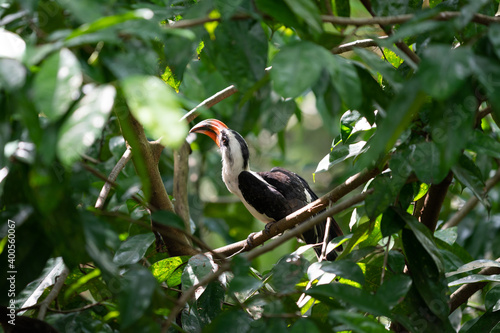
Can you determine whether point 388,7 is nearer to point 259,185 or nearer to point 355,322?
point 355,322

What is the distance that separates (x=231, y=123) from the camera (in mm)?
3402

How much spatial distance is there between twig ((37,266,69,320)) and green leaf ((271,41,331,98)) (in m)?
1.01

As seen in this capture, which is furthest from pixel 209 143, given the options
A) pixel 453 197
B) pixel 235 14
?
pixel 235 14

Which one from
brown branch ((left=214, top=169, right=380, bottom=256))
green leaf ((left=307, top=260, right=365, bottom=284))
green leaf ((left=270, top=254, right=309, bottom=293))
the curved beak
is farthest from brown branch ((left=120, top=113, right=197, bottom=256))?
the curved beak

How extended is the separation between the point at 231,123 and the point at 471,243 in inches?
66.3

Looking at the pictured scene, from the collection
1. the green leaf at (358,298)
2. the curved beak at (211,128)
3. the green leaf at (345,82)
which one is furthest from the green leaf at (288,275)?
the curved beak at (211,128)

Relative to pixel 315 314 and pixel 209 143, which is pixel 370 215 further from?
pixel 209 143

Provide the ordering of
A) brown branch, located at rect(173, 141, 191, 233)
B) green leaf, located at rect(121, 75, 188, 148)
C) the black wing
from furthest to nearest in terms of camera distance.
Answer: the black wing < brown branch, located at rect(173, 141, 191, 233) < green leaf, located at rect(121, 75, 188, 148)

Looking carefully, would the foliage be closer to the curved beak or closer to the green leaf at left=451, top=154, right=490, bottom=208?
the green leaf at left=451, top=154, right=490, bottom=208

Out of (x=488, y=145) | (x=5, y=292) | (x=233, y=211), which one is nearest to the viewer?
(x=5, y=292)

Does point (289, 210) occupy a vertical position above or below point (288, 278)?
below

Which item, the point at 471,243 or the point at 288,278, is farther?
the point at 471,243

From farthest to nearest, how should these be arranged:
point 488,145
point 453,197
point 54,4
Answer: point 453,197 → point 488,145 → point 54,4

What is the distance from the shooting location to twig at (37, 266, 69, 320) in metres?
1.43
